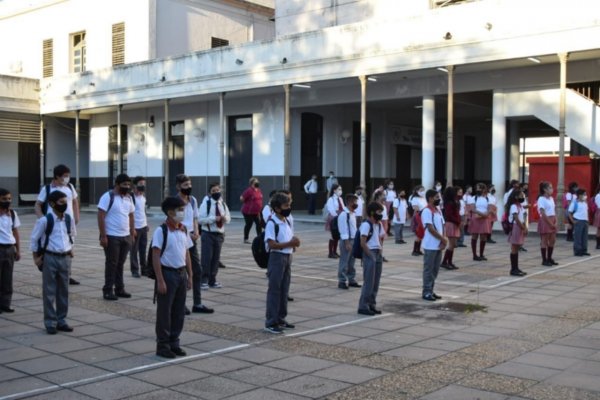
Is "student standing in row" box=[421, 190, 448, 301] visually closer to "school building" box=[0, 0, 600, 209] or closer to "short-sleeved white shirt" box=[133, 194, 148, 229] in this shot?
"short-sleeved white shirt" box=[133, 194, 148, 229]

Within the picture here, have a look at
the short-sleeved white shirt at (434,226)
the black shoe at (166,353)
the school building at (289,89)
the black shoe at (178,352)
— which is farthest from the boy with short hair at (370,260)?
the school building at (289,89)

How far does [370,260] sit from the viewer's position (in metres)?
8.56

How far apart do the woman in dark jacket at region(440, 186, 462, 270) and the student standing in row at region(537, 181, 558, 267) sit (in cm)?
162

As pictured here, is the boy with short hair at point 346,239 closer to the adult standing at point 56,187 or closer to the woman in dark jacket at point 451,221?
the woman in dark jacket at point 451,221

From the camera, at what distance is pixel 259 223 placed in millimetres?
16234

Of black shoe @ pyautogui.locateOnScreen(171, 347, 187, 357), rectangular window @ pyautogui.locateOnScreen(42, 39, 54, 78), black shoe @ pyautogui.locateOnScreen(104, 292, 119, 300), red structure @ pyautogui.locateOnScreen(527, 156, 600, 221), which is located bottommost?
black shoe @ pyautogui.locateOnScreen(171, 347, 187, 357)

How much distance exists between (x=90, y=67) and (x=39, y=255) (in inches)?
1096

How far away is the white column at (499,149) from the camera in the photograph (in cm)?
2078

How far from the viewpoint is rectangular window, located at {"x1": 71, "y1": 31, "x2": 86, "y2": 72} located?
33.8m

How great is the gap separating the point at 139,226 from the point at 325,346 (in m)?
4.95

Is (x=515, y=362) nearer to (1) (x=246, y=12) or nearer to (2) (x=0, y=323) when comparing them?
(2) (x=0, y=323)

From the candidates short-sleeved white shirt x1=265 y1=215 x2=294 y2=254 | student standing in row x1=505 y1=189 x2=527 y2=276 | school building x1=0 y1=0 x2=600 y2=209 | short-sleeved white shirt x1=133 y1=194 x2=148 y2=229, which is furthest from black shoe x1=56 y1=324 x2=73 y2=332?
school building x1=0 y1=0 x2=600 y2=209

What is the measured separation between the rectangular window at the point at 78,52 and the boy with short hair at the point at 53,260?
2828 cm

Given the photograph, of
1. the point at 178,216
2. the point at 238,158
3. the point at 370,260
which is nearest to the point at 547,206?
the point at 370,260
